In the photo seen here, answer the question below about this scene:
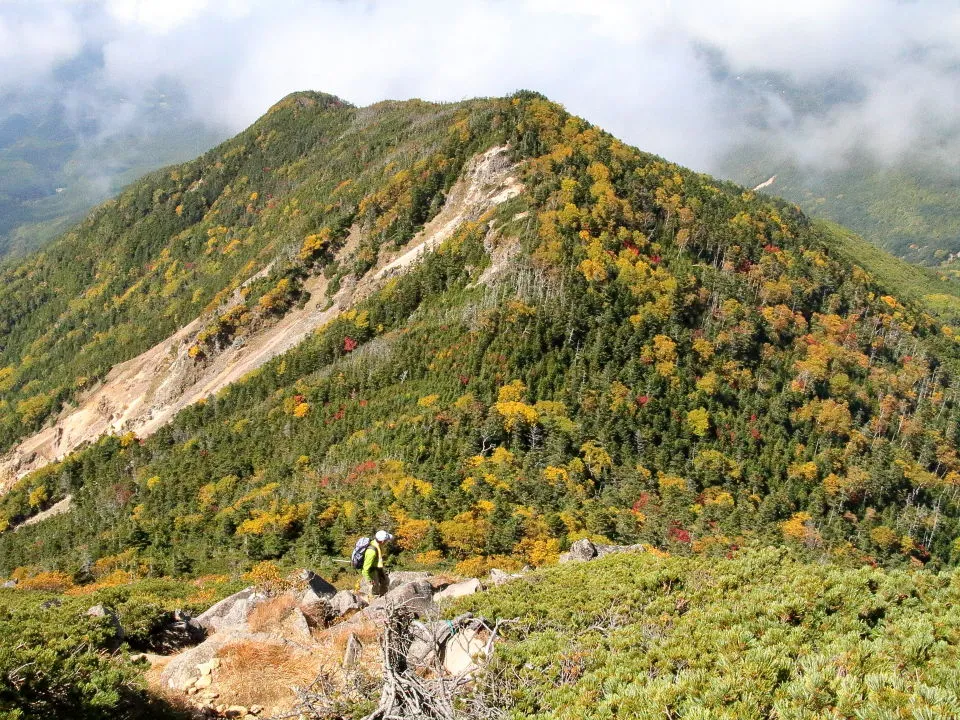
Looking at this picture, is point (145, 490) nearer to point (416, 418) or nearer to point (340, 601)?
point (416, 418)

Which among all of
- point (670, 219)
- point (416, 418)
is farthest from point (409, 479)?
point (670, 219)

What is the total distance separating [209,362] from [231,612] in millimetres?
100776

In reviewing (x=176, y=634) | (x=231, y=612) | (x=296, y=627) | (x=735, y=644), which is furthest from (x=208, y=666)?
(x=735, y=644)

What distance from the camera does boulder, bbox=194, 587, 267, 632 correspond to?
25.6 meters

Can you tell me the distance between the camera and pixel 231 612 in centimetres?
2675

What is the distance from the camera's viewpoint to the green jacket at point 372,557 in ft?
71.3

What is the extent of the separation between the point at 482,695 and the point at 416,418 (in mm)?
61752

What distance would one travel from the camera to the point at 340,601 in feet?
87.6

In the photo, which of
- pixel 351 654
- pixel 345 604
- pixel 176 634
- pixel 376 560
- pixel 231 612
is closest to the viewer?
pixel 351 654

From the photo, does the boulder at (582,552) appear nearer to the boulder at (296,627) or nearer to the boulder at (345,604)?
the boulder at (345,604)

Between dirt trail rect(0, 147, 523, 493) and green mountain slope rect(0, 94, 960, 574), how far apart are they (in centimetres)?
389

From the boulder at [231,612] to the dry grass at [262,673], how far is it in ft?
15.8

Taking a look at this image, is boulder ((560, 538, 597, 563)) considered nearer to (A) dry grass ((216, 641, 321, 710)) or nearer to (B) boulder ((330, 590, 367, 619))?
(B) boulder ((330, 590, 367, 619))

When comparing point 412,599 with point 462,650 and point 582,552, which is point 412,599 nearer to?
point 462,650
